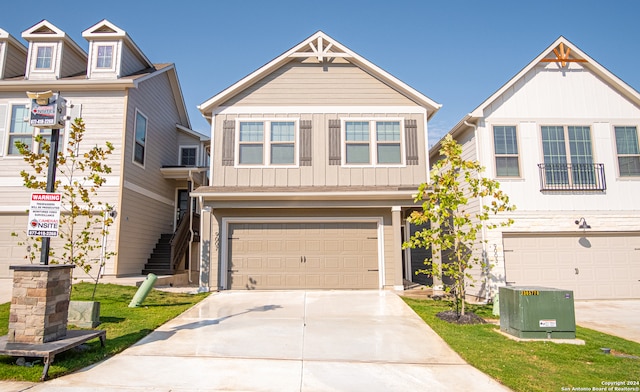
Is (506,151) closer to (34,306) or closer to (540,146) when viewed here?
(540,146)

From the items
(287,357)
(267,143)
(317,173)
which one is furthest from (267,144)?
(287,357)

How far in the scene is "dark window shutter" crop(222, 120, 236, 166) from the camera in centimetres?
1256

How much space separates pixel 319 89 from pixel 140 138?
659 cm

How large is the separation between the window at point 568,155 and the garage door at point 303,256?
5.45 metres

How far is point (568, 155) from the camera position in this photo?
477 inches

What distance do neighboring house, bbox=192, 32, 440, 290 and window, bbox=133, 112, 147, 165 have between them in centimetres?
298

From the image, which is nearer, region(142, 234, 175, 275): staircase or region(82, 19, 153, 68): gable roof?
region(82, 19, 153, 68): gable roof

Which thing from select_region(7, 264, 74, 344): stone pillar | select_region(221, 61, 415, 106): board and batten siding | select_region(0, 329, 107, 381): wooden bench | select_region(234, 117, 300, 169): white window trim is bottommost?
select_region(0, 329, 107, 381): wooden bench

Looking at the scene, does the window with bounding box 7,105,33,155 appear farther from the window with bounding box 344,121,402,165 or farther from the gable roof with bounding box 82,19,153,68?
the window with bounding box 344,121,402,165

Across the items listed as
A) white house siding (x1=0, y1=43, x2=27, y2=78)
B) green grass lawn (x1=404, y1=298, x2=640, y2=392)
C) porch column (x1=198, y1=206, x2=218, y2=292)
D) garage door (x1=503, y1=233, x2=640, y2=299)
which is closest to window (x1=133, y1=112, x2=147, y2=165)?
porch column (x1=198, y1=206, x2=218, y2=292)

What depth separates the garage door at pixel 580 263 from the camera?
1164cm

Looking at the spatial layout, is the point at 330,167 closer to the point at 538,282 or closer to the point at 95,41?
the point at 538,282

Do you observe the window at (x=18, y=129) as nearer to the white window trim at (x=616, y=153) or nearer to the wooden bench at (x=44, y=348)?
the wooden bench at (x=44, y=348)

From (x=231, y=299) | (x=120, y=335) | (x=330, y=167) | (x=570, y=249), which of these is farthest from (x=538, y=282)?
(x=120, y=335)
